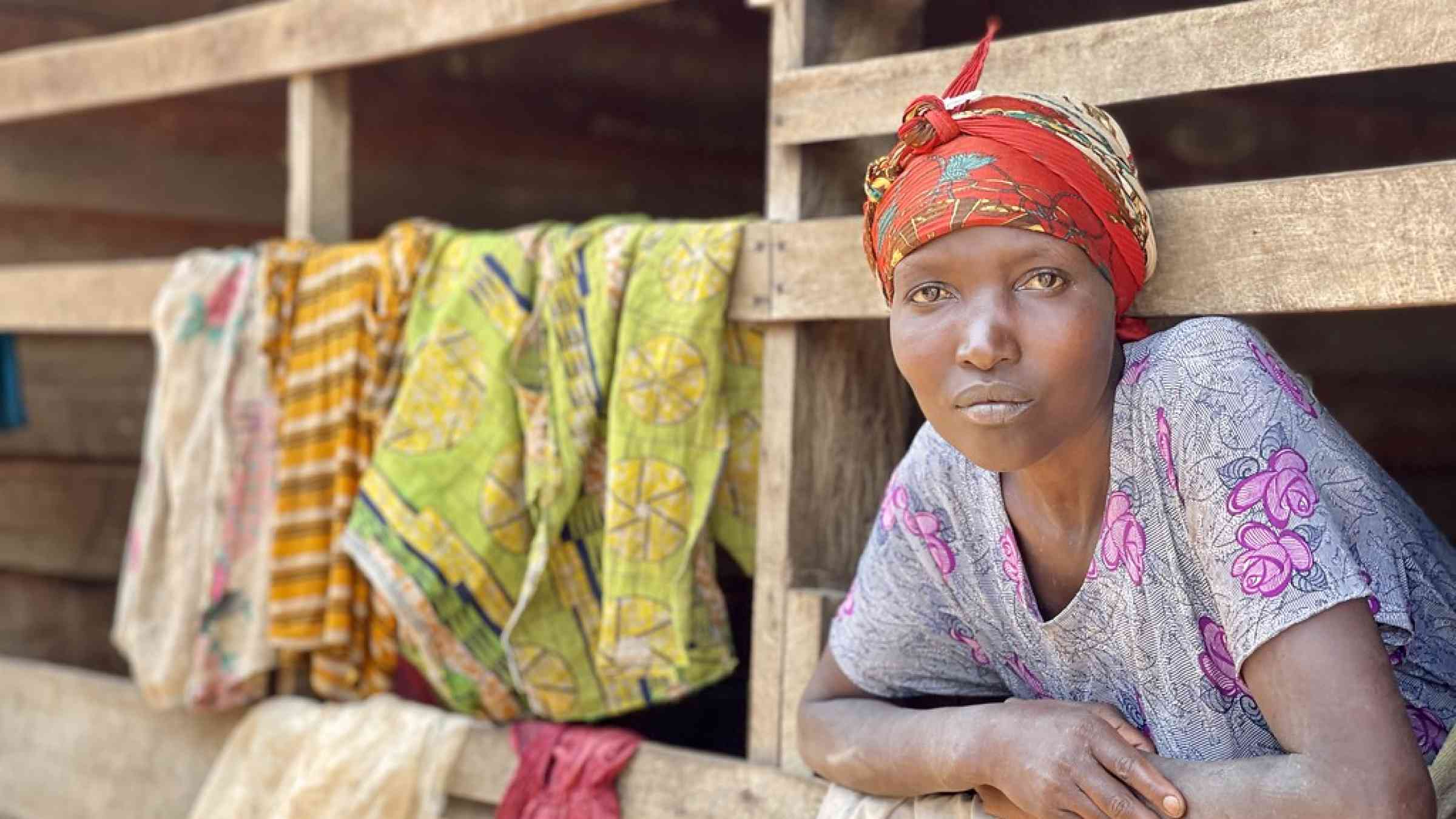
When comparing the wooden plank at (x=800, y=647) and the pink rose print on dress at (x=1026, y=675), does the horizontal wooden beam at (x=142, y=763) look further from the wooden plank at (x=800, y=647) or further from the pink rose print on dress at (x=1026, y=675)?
the pink rose print on dress at (x=1026, y=675)

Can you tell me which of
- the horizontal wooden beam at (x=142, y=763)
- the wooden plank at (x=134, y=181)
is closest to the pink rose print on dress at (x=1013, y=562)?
the horizontal wooden beam at (x=142, y=763)

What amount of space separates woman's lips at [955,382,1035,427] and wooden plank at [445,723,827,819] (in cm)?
89

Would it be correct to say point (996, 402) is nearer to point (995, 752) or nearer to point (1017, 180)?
point (1017, 180)

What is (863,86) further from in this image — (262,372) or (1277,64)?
(262,372)

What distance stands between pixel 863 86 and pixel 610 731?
122 cm

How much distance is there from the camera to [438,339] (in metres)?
3.05

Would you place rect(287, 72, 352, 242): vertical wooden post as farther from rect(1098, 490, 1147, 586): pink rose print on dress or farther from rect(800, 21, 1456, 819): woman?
rect(1098, 490, 1147, 586): pink rose print on dress

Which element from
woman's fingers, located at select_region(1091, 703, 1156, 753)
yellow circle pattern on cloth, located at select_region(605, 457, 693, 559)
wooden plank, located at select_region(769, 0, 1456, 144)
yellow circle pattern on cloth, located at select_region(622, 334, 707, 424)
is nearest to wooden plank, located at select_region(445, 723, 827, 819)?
yellow circle pattern on cloth, located at select_region(605, 457, 693, 559)

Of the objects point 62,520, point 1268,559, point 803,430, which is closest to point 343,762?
point 803,430

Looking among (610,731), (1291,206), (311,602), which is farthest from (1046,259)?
(311,602)

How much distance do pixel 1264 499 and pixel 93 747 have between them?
3.05 metres

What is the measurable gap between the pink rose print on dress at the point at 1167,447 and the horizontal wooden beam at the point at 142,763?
3.26 ft

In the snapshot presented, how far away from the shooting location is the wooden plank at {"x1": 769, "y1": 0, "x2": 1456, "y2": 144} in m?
1.95

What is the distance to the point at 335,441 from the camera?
3307mm
